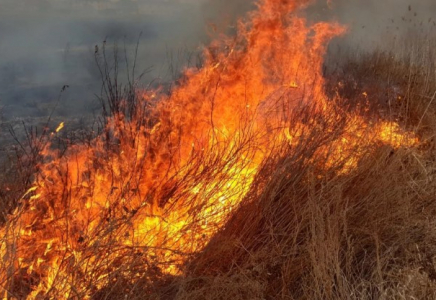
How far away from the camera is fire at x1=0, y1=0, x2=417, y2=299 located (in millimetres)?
2865

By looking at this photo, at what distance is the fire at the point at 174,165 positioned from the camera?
2865 millimetres

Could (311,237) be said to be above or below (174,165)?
below

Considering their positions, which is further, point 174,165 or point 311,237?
point 174,165

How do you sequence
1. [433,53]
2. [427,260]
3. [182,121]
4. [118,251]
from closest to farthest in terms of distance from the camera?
[118,251] → [427,260] → [182,121] → [433,53]

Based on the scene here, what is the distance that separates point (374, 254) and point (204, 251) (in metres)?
1.27

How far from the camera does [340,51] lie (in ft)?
31.8

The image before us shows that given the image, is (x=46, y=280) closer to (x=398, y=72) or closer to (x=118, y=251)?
(x=118, y=251)

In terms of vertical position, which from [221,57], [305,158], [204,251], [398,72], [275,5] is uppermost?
[275,5]

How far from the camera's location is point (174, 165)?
3771mm

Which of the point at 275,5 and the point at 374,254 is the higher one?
the point at 275,5

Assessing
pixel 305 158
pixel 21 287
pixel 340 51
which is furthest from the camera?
pixel 340 51

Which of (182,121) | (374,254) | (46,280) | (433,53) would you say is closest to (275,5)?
(182,121)

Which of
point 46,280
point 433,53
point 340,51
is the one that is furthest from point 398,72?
point 46,280

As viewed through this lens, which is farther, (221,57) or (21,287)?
(221,57)
